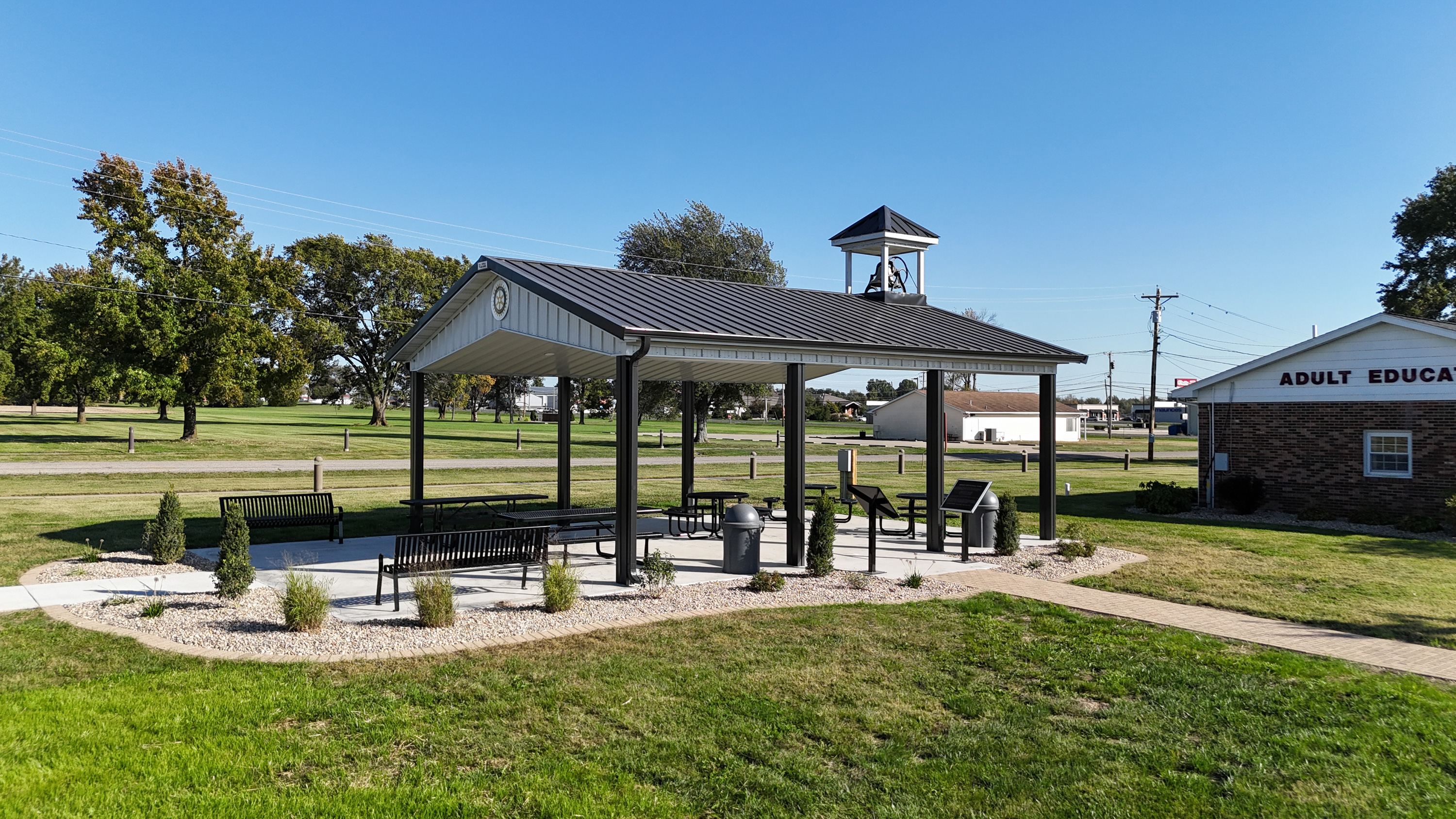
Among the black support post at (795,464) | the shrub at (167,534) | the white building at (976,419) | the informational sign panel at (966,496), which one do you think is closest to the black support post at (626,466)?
the black support post at (795,464)

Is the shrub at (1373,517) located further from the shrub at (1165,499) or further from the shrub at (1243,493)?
the shrub at (1165,499)

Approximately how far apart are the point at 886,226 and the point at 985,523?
6.93 m

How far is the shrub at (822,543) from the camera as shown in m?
11.6

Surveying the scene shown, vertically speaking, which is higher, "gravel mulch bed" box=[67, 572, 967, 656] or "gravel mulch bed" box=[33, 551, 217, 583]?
"gravel mulch bed" box=[33, 551, 217, 583]

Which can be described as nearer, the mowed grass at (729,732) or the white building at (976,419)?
the mowed grass at (729,732)

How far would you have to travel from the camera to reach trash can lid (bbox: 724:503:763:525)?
1190 cm

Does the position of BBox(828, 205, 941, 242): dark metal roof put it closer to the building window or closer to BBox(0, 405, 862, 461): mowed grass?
the building window

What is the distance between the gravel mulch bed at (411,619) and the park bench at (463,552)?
2.55 feet

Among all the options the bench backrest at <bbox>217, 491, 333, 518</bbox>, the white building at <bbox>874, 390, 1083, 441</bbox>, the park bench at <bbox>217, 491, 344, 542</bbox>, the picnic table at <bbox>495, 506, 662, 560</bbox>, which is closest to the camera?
the picnic table at <bbox>495, 506, 662, 560</bbox>

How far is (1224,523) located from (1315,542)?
3.28 metres

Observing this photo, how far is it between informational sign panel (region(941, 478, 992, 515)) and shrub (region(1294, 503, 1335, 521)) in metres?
9.89

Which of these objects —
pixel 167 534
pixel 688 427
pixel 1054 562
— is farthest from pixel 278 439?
pixel 1054 562

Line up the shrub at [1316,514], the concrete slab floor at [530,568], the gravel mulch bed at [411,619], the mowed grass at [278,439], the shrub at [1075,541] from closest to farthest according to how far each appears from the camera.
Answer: the gravel mulch bed at [411,619], the concrete slab floor at [530,568], the shrub at [1075,541], the shrub at [1316,514], the mowed grass at [278,439]

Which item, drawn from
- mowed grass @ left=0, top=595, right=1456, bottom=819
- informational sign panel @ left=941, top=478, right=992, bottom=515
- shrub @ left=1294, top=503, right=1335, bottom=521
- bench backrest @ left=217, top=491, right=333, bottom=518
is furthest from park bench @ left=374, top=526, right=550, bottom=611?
shrub @ left=1294, top=503, right=1335, bottom=521
